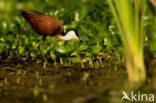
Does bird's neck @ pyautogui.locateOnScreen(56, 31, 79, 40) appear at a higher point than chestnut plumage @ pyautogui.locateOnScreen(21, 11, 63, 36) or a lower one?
lower

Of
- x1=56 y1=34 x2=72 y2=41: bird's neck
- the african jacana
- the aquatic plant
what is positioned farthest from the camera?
x1=56 y1=34 x2=72 y2=41: bird's neck

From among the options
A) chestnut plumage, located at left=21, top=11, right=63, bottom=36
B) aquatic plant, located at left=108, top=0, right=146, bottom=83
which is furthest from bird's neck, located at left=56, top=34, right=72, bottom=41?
aquatic plant, located at left=108, top=0, right=146, bottom=83

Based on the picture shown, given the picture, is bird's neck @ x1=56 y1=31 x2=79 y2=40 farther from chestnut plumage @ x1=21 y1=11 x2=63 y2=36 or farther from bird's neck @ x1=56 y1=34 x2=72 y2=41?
chestnut plumage @ x1=21 y1=11 x2=63 y2=36

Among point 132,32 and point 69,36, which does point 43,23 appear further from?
point 132,32

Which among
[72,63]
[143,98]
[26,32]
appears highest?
[26,32]

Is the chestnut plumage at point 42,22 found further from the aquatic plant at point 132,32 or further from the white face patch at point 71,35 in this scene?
the aquatic plant at point 132,32

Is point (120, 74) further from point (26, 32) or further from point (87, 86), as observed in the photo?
point (26, 32)

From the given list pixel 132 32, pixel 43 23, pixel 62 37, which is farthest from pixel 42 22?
pixel 132 32

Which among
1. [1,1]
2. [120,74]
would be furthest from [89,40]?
[1,1]
